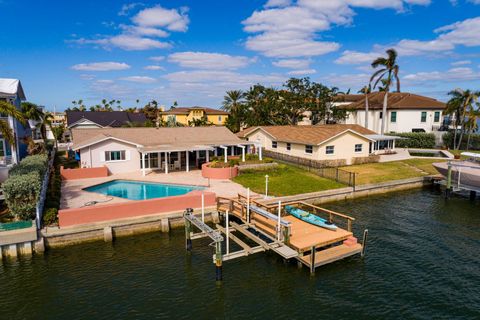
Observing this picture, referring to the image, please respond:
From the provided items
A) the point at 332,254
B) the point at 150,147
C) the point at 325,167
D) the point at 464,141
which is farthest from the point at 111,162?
the point at 464,141

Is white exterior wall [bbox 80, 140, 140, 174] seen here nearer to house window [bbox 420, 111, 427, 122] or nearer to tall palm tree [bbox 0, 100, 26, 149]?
tall palm tree [bbox 0, 100, 26, 149]

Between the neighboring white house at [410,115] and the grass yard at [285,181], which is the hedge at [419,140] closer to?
the neighboring white house at [410,115]

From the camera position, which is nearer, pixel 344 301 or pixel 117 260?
pixel 344 301

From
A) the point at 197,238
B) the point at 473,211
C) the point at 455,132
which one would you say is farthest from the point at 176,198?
the point at 455,132

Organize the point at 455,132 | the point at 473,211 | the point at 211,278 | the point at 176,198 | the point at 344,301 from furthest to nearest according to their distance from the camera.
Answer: the point at 455,132 < the point at 473,211 < the point at 176,198 < the point at 211,278 < the point at 344,301

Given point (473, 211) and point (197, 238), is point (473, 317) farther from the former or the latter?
point (473, 211)
